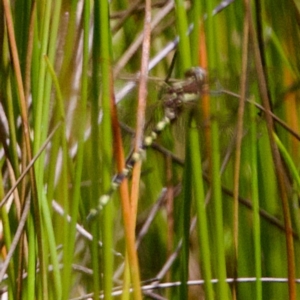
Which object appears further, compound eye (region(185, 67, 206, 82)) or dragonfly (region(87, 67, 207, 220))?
dragonfly (region(87, 67, 207, 220))

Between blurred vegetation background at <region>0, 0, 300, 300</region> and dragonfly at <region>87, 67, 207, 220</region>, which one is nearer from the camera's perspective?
blurred vegetation background at <region>0, 0, 300, 300</region>

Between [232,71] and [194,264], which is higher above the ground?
[232,71]

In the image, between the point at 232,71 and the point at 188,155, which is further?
the point at 232,71

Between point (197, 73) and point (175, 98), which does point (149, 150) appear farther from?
point (197, 73)

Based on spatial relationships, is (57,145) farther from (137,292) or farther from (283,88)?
(283,88)

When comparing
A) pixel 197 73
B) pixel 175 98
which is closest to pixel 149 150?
pixel 175 98

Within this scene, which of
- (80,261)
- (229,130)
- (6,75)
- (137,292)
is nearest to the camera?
(137,292)

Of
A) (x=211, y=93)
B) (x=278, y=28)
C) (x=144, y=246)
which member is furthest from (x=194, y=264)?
(x=278, y=28)

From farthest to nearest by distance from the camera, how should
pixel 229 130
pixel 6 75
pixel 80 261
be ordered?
pixel 80 261 → pixel 229 130 → pixel 6 75

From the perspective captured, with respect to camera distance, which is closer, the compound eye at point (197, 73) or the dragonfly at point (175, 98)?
the compound eye at point (197, 73)
